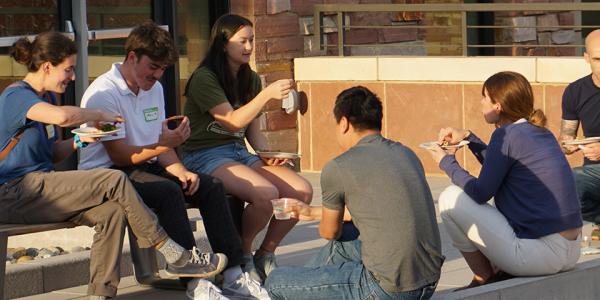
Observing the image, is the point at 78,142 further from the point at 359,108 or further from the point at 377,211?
the point at 377,211

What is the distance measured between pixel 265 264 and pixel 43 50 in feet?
5.63

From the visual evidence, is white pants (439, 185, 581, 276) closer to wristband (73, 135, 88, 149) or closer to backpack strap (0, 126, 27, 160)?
wristband (73, 135, 88, 149)

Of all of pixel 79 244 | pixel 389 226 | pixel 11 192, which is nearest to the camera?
pixel 389 226

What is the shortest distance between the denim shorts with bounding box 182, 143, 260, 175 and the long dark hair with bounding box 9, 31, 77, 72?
1161 mm

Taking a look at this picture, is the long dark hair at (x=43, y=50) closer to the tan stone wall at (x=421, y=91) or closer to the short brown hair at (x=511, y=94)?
the short brown hair at (x=511, y=94)

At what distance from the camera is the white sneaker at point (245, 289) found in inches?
275

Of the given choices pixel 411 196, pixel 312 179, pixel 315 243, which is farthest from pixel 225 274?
pixel 312 179

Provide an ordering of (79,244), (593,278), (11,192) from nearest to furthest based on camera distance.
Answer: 1. (11,192)
2. (593,278)
3. (79,244)

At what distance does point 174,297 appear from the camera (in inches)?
292

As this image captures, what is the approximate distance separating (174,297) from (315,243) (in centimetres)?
197

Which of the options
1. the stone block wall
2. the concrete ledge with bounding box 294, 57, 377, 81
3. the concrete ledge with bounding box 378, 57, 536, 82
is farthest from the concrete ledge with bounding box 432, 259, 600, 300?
the stone block wall

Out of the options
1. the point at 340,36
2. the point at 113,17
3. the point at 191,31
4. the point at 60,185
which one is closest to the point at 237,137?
the point at 60,185

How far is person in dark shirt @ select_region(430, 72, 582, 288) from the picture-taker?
21.7 feet

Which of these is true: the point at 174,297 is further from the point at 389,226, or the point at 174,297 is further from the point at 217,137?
the point at 389,226
